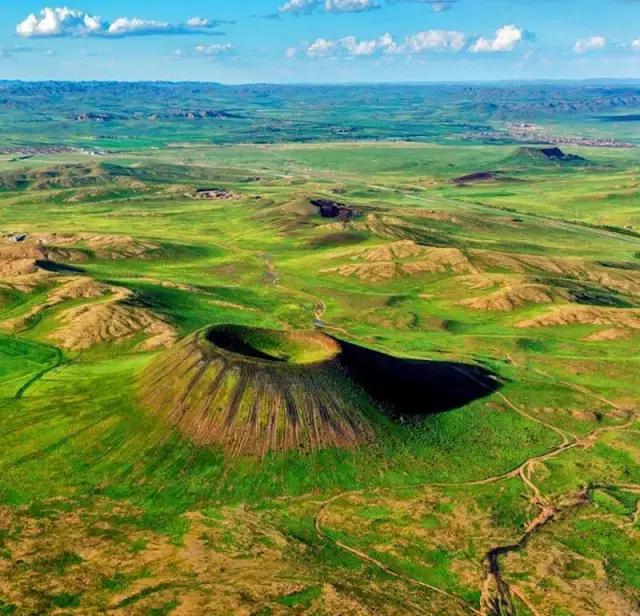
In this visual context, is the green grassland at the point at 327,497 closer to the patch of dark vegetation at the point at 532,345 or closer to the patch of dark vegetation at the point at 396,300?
the patch of dark vegetation at the point at 532,345

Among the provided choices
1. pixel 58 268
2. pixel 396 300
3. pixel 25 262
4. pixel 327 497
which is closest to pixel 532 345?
pixel 396 300

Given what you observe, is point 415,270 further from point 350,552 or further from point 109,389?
point 350,552

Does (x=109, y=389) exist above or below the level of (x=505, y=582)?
above

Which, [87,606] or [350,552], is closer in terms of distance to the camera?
[87,606]

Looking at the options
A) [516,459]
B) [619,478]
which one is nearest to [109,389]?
[516,459]

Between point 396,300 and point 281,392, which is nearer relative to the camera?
point 281,392

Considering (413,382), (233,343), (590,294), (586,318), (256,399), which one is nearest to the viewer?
(256,399)

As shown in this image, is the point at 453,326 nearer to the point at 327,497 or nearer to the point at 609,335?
the point at 609,335
